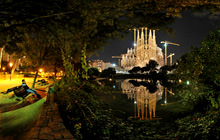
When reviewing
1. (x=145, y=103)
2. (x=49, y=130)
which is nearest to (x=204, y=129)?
(x=49, y=130)

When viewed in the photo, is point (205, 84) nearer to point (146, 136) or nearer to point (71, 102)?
point (146, 136)

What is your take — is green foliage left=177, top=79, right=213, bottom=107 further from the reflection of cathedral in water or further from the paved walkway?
the paved walkway

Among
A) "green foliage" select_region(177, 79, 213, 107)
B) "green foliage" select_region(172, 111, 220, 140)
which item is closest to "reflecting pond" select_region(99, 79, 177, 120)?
"green foliage" select_region(177, 79, 213, 107)

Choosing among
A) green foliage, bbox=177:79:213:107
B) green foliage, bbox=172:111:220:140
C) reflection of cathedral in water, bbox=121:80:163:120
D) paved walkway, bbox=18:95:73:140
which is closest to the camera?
paved walkway, bbox=18:95:73:140

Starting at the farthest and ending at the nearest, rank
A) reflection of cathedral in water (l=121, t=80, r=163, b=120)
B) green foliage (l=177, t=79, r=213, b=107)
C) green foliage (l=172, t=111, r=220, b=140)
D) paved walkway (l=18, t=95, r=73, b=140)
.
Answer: reflection of cathedral in water (l=121, t=80, r=163, b=120)
green foliage (l=177, t=79, r=213, b=107)
green foliage (l=172, t=111, r=220, b=140)
paved walkway (l=18, t=95, r=73, b=140)

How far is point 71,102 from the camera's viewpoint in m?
6.11

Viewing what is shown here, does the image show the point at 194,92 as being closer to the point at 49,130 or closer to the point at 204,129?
the point at 204,129

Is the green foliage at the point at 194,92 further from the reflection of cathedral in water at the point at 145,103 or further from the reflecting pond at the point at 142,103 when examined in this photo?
the reflection of cathedral in water at the point at 145,103

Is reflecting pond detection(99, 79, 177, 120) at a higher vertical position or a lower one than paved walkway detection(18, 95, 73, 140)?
lower

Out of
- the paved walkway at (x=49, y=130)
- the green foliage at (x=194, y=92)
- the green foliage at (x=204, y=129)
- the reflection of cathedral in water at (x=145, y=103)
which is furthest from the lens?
the reflection of cathedral in water at (x=145, y=103)

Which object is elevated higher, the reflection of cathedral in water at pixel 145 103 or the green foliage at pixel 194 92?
the green foliage at pixel 194 92

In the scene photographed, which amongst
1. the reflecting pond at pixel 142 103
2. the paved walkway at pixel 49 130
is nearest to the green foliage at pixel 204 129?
the reflecting pond at pixel 142 103

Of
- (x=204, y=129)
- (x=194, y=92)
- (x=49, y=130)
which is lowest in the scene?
(x=204, y=129)

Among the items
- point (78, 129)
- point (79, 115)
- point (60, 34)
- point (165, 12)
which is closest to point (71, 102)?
point (79, 115)
